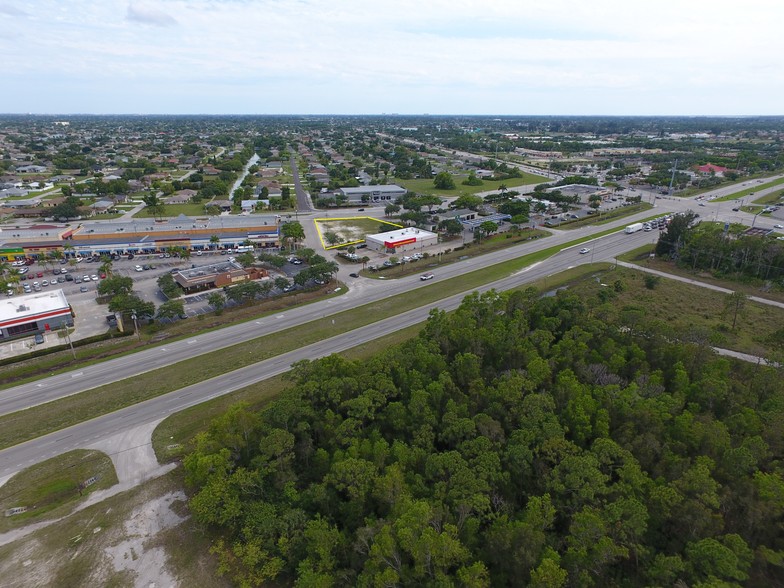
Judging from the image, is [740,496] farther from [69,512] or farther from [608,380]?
[69,512]

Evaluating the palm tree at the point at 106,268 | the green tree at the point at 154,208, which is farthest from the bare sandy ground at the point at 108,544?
the green tree at the point at 154,208

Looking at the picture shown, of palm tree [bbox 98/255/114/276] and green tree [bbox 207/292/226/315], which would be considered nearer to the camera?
green tree [bbox 207/292/226/315]

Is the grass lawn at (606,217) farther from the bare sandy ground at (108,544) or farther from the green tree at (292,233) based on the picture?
the bare sandy ground at (108,544)

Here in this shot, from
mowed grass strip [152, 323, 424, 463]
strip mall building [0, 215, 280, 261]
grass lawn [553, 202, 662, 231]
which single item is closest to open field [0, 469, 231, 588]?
mowed grass strip [152, 323, 424, 463]

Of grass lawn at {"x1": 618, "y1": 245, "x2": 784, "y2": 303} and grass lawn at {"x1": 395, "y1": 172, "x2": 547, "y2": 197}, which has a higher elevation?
grass lawn at {"x1": 395, "y1": 172, "x2": 547, "y2": 197}

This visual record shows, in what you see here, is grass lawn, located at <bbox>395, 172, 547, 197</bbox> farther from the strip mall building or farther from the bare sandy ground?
the bare sandy ground

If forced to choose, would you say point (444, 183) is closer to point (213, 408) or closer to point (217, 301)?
point (217, 301)
